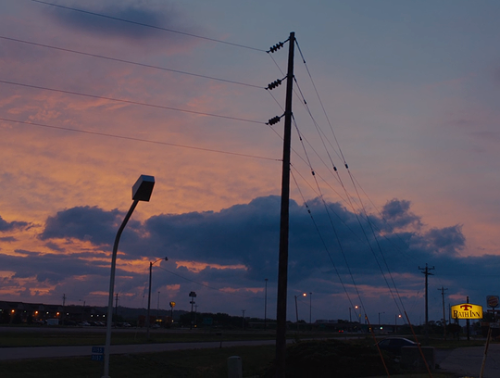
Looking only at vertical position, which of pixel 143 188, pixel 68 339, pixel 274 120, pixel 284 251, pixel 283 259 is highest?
pixel 274 120

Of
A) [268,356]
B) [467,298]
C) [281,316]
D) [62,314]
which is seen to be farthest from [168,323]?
[281,316]

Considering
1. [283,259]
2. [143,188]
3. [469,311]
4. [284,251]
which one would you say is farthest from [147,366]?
[469,311]

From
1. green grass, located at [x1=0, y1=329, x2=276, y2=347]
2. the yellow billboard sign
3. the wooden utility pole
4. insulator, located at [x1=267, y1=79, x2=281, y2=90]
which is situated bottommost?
green grass, located at [x1=0, y1=329, x2=276, y2=347]

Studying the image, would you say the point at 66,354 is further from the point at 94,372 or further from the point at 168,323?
the point at 168,323

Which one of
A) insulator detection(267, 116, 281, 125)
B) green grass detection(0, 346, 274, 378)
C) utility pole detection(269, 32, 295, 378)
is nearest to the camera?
utility pole detection(269, 32, 295, 378)

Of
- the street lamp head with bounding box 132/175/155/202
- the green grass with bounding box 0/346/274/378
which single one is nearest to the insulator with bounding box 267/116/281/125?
the street lamp head with bounding box 132/175/155/202

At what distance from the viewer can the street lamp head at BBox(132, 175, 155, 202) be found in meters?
11.7

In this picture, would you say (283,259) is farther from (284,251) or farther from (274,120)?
(274,120)

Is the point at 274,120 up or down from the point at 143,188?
up

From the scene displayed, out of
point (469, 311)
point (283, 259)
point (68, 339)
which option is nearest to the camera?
point (283, 259)

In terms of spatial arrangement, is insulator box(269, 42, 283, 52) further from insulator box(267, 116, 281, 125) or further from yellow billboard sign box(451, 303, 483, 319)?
yellow billboard sign box(451, 303, 483, 319)

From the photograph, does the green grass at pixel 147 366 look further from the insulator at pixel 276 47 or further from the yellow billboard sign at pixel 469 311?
the yellow billboard sign at pixel 469 311

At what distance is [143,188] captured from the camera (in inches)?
467

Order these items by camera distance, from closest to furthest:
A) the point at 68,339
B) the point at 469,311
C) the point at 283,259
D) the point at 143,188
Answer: the point at 143,188
the point at 283,259
the point at 68,339
the point at 469,311
